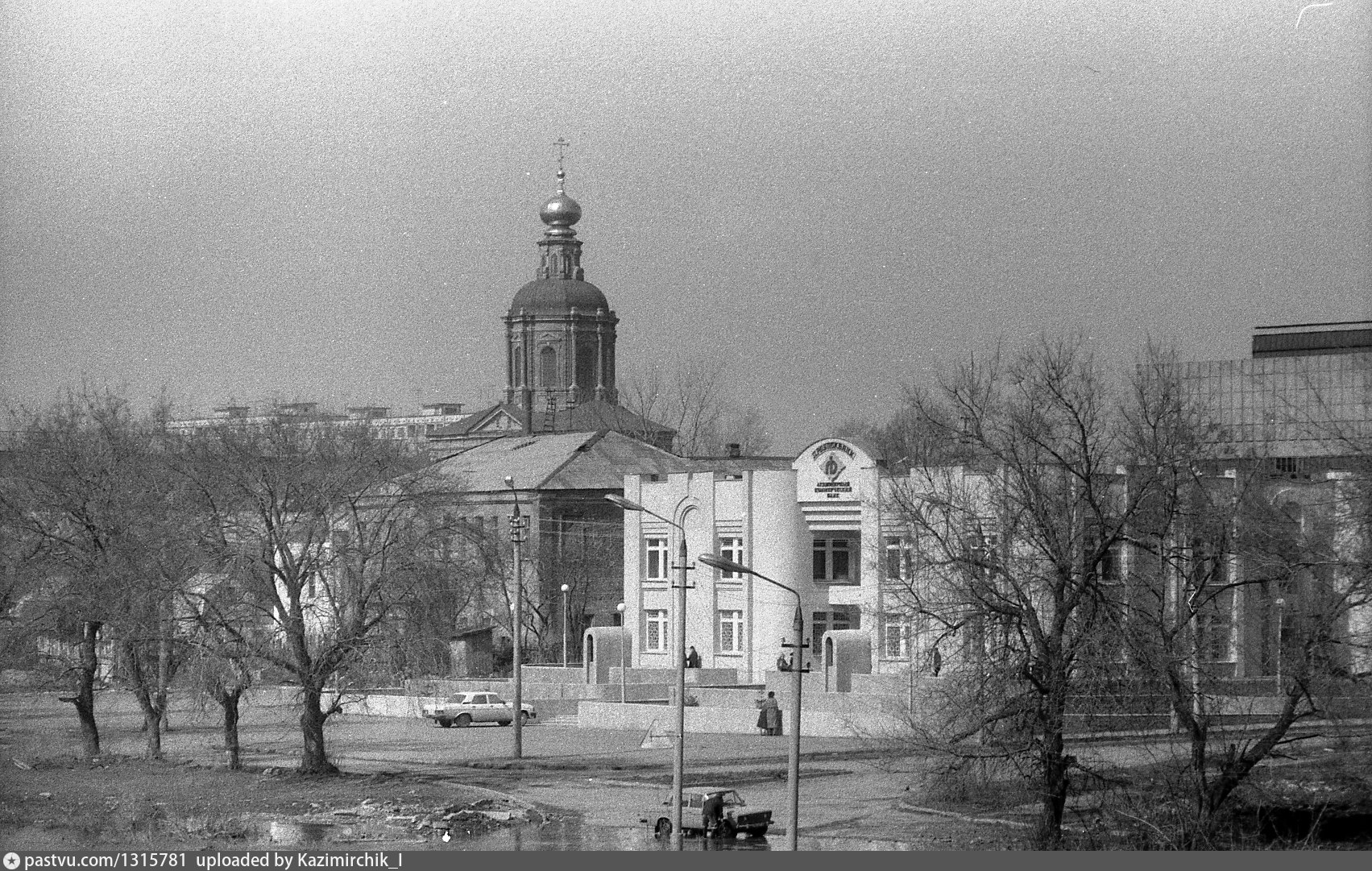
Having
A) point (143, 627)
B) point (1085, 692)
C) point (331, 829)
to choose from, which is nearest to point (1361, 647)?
point (1085, 692)

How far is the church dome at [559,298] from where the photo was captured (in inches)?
4889

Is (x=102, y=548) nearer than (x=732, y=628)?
Yes

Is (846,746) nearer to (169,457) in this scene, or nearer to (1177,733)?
(1177,733)

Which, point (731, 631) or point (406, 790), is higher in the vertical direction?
point (731, 631)

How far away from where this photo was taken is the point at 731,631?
194ft

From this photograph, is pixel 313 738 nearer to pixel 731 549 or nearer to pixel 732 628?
pixel 732 628

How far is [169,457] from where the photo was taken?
45125 millimetres

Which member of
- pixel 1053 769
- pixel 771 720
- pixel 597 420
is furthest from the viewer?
pixel 597 420

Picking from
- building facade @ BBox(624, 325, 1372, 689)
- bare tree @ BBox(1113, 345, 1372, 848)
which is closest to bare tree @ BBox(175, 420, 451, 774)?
building facade @ BBox(624, 325, 1372, 689)

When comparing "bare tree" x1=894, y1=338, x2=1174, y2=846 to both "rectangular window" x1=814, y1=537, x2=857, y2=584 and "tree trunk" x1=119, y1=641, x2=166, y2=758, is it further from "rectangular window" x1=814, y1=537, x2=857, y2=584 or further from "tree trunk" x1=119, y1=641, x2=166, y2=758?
"rectangular window" x1=814, y1=537, x2=857, y2=584

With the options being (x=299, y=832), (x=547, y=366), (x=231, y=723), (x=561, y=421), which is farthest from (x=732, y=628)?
(x=547, y=366)

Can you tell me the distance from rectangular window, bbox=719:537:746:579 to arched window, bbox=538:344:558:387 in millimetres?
A: 63756

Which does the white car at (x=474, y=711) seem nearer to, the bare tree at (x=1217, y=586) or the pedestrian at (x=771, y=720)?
the pedestrian at (x=771, y=720)

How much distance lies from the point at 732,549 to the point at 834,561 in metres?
3.27
